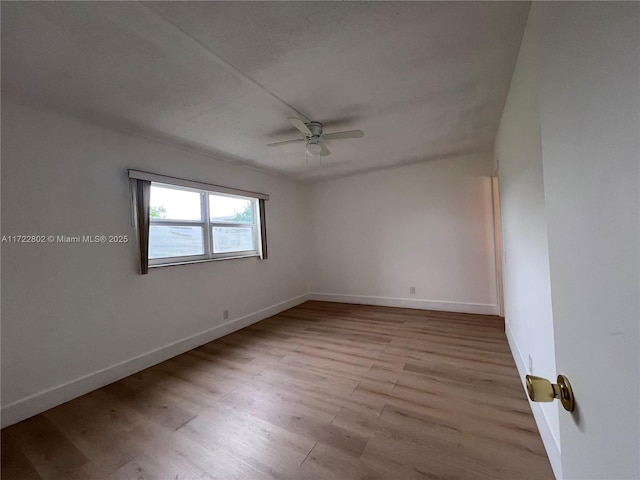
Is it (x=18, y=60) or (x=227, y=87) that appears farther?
(x=227, y=87)

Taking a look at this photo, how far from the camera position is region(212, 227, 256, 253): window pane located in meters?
3.43

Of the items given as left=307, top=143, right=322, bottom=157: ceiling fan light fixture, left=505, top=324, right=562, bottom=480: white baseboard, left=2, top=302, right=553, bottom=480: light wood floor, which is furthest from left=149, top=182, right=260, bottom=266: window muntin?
left=505, top=324, right=562, bottom=480: white baseboard

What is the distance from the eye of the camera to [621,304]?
34cm

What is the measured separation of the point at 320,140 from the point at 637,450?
2.53 meters

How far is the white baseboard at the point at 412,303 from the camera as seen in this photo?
3.65 meters

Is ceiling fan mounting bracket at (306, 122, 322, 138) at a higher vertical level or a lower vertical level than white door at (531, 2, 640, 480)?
higher

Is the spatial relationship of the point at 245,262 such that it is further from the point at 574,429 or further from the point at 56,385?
the point at 574,429

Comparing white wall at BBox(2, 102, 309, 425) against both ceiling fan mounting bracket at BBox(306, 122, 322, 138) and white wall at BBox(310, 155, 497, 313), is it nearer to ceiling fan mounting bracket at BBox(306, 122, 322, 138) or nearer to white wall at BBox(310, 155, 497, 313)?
ceiling fan mounting bracket at BBox(306, 122, 322, 138)

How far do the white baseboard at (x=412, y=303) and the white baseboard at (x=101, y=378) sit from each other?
1.91 m

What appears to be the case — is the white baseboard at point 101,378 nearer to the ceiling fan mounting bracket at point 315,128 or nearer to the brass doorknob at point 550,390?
the ceiling fan mounting bracket at point 315,128

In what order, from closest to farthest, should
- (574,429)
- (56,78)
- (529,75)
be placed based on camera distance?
(574,429), (529,75), (56,78)

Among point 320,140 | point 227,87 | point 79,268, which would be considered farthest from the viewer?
point 320,140

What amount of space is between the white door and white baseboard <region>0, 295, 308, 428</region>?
3.10m

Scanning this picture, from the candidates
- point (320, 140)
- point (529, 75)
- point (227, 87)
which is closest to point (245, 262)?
point (320, 140)
